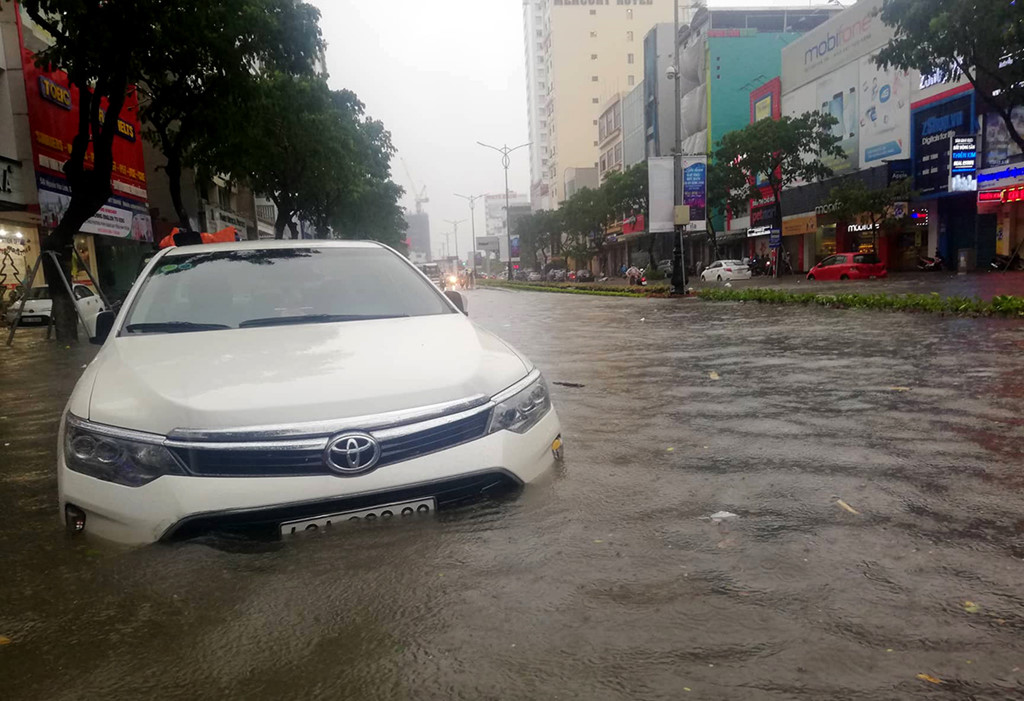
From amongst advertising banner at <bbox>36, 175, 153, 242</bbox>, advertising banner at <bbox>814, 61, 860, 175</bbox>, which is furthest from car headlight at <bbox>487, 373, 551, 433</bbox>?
advertising banner at <bbox>814, 61, 860, 175</bbox>

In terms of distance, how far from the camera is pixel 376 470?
2.93m

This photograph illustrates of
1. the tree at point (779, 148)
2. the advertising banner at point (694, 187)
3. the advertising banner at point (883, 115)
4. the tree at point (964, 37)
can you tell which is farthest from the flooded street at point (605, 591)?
the tree at point (779, 148)

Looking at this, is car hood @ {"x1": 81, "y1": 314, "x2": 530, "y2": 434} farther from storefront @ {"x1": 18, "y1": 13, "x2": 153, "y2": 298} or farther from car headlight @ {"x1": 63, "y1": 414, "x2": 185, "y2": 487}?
storefront @ {"x1": 18, "y1": 13, "x2": 153, "y2": 298}

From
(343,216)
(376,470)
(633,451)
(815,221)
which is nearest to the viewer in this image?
(376,470)

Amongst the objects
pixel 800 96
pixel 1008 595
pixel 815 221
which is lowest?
pixel 1008 595

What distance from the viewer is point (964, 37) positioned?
13.5m

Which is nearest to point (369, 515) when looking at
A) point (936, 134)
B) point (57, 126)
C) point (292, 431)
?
point (292, 431)

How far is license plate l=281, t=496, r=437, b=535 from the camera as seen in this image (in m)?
2.94

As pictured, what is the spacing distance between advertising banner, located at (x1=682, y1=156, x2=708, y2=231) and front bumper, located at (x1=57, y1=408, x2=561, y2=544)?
81.0 ft

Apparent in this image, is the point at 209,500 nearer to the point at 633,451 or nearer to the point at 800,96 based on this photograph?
the point at 633,451

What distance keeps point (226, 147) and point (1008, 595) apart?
68.0 ft

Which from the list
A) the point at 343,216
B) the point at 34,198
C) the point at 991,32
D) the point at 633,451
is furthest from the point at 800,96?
the point at 633,451

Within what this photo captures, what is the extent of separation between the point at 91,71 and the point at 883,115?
118ft

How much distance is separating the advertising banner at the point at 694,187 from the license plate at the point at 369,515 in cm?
2474
